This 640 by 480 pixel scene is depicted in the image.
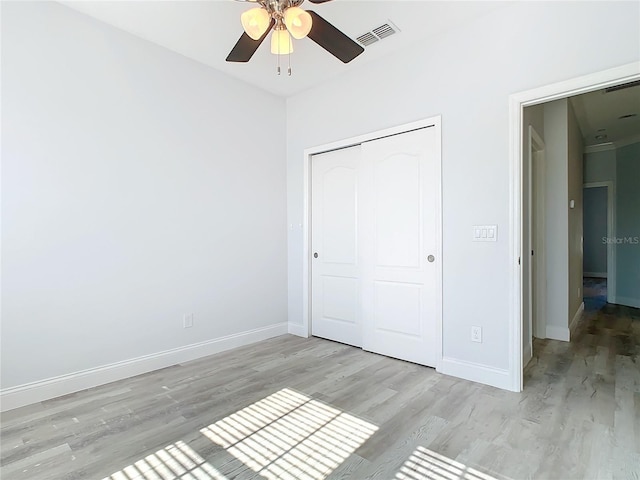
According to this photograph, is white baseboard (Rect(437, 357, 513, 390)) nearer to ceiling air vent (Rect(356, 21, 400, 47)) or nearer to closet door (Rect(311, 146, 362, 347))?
closet door (Rect(311, 146, 362, 347))

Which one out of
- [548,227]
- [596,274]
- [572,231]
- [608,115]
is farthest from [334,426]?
[596,274]

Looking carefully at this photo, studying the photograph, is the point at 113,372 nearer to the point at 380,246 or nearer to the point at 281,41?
the point at 380,246

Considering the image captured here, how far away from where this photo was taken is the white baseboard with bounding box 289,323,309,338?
4004mm

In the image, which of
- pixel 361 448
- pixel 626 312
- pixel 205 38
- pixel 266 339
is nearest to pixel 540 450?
pixel 361 448

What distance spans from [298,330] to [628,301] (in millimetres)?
5695

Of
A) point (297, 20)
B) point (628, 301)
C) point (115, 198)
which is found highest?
point (297, 20)

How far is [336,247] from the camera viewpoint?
3.83 m

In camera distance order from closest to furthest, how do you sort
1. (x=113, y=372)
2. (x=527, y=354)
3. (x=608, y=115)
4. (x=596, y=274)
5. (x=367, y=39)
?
(x=113, y=372) < (x=367, y=39) < (x=527, y=354) < (x=608, y=115) < (x=596, y=274)

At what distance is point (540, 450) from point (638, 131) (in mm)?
6224

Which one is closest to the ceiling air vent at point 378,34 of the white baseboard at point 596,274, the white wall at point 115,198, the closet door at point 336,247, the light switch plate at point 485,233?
the closet door at point 336,247

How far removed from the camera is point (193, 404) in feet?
7.72

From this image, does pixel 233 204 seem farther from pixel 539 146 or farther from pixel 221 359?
pixel 539 146

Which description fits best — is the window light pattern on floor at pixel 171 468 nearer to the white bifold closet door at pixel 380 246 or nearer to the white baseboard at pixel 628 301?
the white bifold closet door at pixel 380 246

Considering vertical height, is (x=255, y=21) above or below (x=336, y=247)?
above
